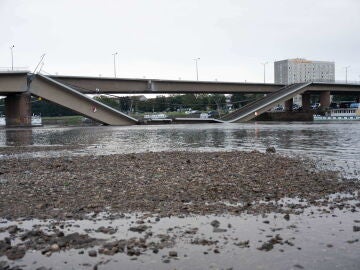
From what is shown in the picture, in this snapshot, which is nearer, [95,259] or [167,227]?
[95,259]

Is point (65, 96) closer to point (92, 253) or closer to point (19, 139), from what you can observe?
point (19, 139)

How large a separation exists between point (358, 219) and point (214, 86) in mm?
111206

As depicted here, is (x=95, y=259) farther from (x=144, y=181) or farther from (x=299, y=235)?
(x=144, y=181)

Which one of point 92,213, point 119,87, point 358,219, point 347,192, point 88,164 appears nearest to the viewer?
point 358,219

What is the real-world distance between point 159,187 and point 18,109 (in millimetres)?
83088

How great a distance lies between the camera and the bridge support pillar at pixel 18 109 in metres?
87.8

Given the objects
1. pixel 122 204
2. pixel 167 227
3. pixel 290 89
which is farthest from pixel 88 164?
pixel 290 89

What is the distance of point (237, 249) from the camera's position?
27.1 ft

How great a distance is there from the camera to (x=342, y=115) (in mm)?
130625

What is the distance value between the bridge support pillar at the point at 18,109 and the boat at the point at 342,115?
8735 centimetres

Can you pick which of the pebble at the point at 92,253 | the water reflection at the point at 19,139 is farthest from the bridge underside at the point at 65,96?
the pebble at the point at 92,253

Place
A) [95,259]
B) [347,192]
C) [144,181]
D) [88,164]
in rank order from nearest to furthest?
[95,259] → [347,192] → [144,181] → [88,164]

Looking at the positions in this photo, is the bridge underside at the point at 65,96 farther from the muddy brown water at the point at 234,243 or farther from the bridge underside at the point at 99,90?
the muddy brown water at the point at 234,243

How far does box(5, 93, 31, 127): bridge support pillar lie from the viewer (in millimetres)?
87812
